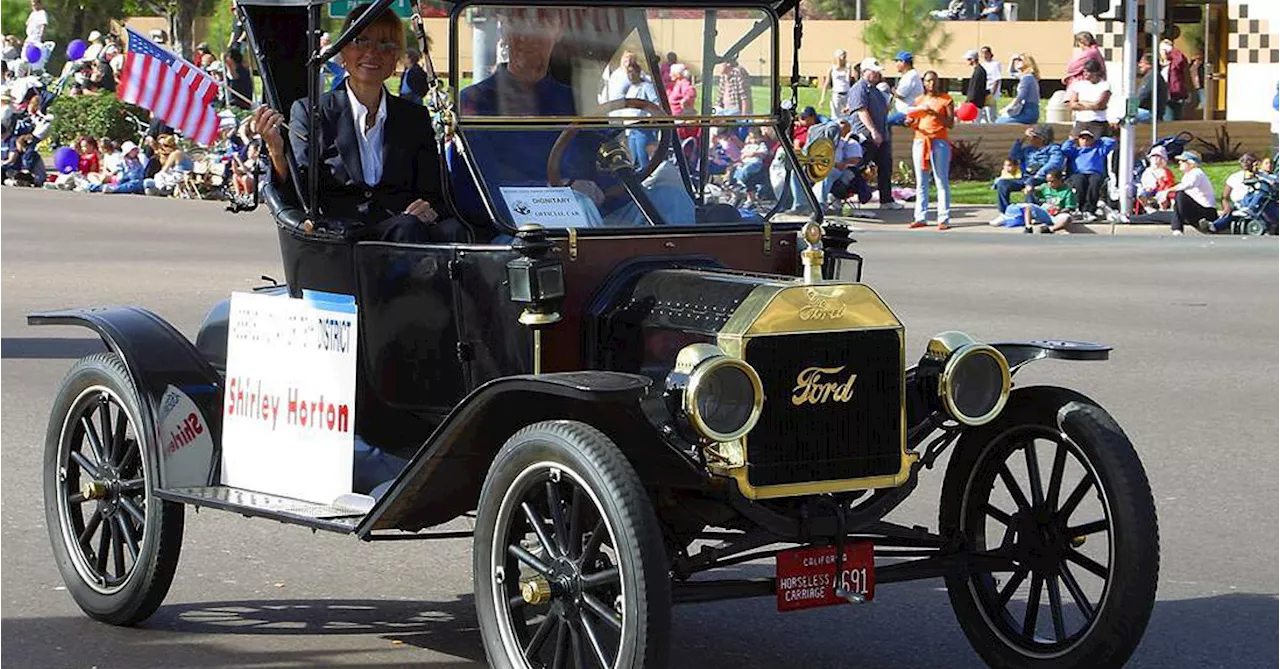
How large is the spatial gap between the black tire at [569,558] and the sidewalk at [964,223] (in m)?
17.0

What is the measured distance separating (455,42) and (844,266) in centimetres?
124

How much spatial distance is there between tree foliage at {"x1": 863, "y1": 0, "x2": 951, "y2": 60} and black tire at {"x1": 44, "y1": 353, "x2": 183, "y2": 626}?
3741 cm

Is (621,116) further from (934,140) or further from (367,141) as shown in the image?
(934,140)

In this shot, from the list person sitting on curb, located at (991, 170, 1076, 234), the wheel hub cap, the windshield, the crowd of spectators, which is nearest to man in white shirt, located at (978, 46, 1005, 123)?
person sitting on curb, located at (991, 170, 1076, 234)

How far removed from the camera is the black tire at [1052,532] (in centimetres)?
514

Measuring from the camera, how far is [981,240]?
68.2 feet

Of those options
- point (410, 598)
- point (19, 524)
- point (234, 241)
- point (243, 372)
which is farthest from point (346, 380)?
point (234, 241)

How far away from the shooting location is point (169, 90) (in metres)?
14.3

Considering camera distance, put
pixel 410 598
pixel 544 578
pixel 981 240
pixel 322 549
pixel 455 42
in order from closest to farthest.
→ pixel 544 578, pixel 455 42, pixel 410 598, pixel 322 549, pixel 981 240

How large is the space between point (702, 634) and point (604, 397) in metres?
1.57

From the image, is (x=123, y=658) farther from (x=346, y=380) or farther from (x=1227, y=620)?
(x=1227, y=620)

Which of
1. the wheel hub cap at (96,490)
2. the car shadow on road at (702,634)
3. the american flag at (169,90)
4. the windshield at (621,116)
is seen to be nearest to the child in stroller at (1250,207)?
the american flag at (169,90)

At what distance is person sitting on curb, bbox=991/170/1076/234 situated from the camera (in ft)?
71.3

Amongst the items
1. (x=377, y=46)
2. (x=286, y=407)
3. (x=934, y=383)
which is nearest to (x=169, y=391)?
(x=286, y=407)
